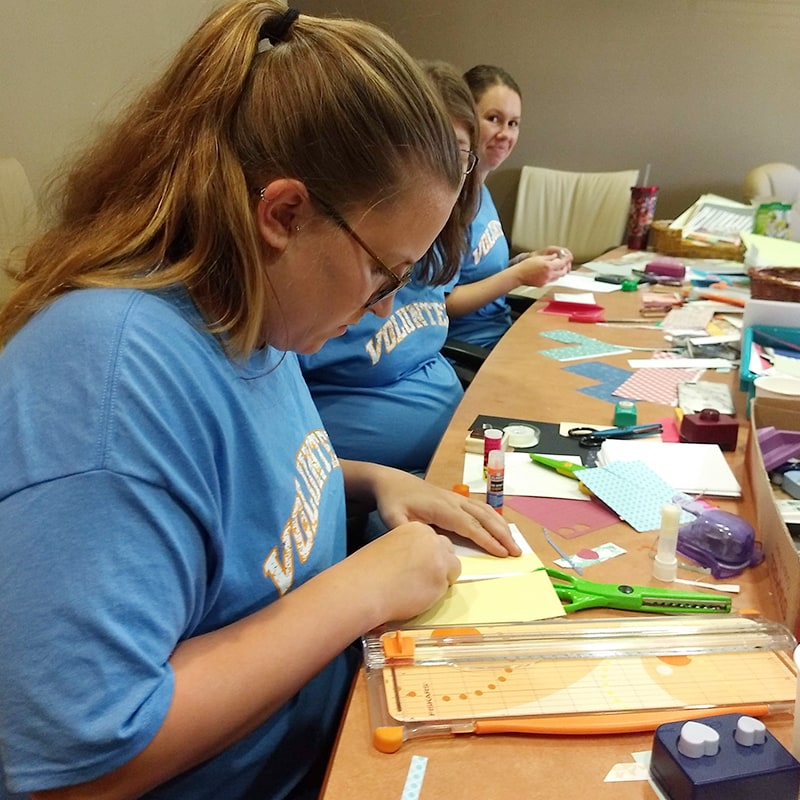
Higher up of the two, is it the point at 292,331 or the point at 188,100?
the point at 188,100

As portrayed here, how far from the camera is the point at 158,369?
60cm

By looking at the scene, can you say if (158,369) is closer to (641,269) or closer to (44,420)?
(44,420)

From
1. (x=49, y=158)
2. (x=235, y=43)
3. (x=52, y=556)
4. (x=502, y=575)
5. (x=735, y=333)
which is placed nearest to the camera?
(x=52, y=556)

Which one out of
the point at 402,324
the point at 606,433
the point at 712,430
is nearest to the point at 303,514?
the point at 606,433

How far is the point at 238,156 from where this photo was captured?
69cm

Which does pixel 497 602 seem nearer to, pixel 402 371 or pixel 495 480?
pixel 495 480

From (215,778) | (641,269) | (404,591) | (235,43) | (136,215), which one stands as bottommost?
(641,269)

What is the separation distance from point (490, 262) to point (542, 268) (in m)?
0.19

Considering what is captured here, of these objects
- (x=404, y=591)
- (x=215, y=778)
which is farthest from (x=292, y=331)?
(x=215, y=778)

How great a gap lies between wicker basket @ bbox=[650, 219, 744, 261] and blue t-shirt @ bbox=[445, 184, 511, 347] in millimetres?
1030

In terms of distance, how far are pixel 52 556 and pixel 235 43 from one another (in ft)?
1.57

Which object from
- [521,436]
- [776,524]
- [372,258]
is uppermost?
[372,258]

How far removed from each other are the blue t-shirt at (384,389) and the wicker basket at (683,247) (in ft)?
6.03

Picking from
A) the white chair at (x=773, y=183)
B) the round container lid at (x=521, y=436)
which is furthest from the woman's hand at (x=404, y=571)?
the white chair at (x=773, y=183)
